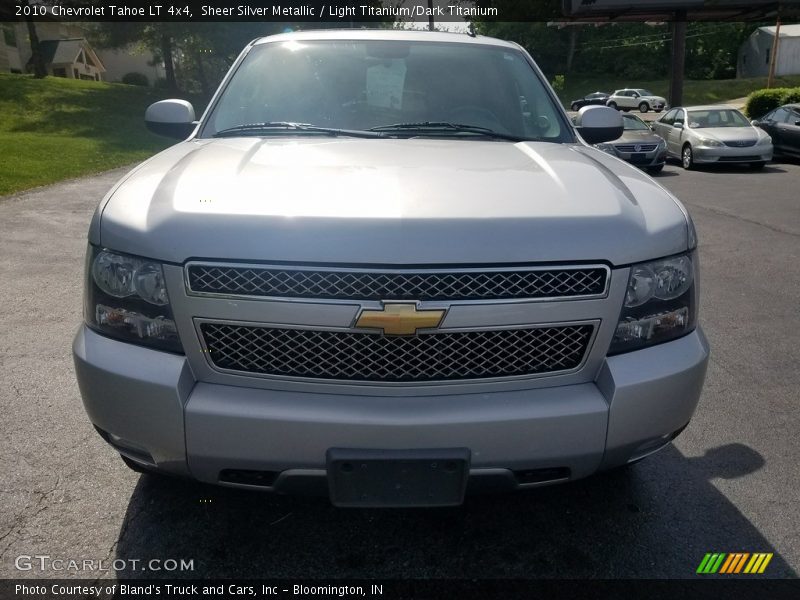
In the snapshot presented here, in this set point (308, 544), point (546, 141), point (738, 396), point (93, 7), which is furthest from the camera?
point (93, 7)

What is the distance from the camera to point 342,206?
2180mm

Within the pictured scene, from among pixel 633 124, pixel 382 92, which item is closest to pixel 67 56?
pixel 633 124

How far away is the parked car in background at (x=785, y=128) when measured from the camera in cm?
1647

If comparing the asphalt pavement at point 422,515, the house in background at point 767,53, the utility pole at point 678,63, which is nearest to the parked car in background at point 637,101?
the house in background at point 767,53

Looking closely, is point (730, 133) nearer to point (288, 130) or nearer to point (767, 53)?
point (288, 130)

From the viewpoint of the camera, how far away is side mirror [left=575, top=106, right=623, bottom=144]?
4020mm

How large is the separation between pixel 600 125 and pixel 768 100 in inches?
985

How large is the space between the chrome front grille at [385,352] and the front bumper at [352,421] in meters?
0.07

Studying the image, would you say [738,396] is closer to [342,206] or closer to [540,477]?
[540,477]

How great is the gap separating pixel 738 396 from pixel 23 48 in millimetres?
64478

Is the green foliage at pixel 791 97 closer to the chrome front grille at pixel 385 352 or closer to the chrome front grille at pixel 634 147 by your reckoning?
the chrome front grille at pixel 634 147

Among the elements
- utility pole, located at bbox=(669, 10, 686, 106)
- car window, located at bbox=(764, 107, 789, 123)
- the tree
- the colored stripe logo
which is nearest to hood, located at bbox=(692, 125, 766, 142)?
car window, located at bbox=(764, 107, 789, 123)

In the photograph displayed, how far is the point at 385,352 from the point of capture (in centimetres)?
213

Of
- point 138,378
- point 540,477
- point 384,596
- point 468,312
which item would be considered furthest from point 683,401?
point 138,378
